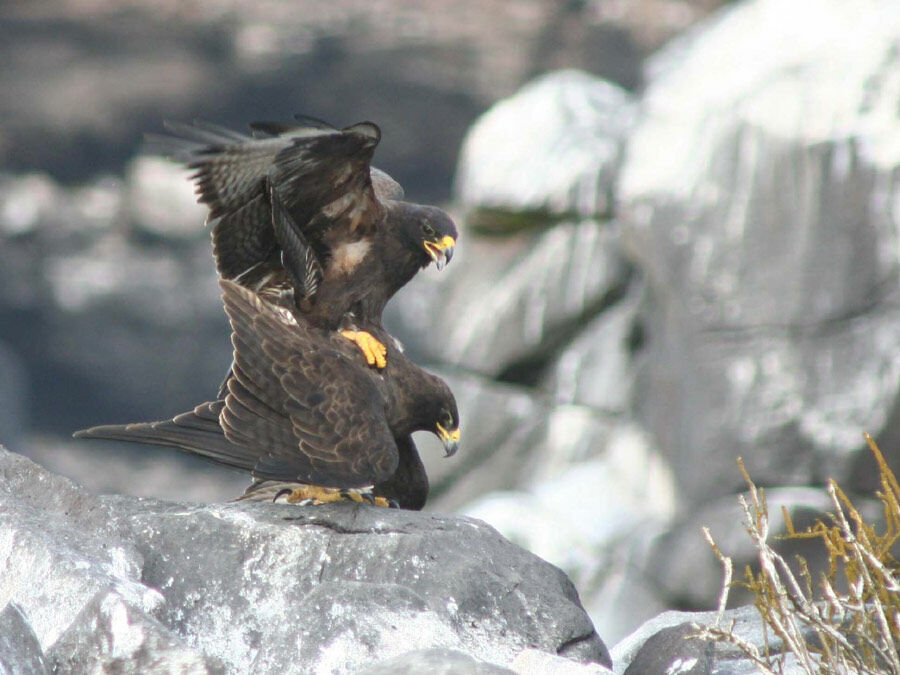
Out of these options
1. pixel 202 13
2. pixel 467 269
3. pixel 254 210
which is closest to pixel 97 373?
pixel 202 13

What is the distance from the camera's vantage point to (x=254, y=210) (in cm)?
397

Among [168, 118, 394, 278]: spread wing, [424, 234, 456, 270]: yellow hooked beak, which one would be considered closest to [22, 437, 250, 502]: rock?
[168, 118, 394, 278]: spread wing

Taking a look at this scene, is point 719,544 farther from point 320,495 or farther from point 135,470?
point 135,470

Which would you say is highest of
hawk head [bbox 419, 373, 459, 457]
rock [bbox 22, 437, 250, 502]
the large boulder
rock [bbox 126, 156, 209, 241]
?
hawk head [bbox 419, 373, 459, 457]

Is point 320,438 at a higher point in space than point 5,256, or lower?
higher

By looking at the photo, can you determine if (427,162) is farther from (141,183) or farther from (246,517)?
(246,517)

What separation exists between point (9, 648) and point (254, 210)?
162 centimetres

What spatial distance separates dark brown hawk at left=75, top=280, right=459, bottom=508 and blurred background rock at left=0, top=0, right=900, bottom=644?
234 inches

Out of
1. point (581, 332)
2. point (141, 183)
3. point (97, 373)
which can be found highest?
point (581, 332)

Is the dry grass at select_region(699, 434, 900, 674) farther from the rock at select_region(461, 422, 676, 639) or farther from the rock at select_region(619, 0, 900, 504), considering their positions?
the rock at select_region(461, 422, 676, 639)

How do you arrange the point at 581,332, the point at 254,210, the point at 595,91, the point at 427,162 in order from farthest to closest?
the point at 427,162 → the point at 595,91 → the point at 581,332 → the point at 254,210

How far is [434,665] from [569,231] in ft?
29.9

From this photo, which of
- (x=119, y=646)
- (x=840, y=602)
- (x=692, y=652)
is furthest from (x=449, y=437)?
(x=840, y=602)

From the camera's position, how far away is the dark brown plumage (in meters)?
3.75
